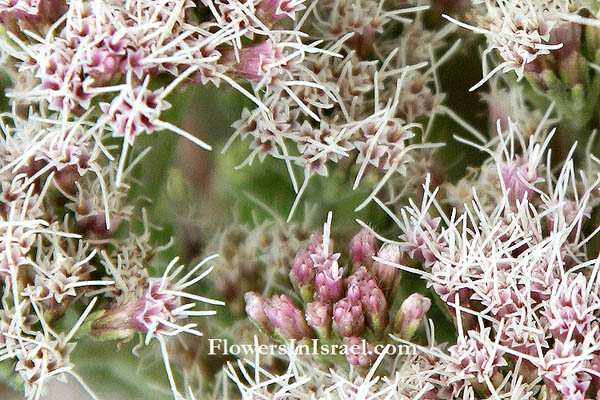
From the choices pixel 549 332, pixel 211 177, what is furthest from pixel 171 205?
pixel 549 332

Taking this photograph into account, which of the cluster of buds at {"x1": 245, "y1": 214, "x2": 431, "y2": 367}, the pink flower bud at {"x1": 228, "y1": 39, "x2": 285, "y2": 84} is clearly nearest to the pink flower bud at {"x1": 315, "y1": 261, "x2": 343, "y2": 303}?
the cluster of buds at {"x1": 245, "y1": 214, "x2": 431, "y2": 367}

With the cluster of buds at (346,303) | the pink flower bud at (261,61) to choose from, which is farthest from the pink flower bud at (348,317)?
the pink flower bud at (261,61)

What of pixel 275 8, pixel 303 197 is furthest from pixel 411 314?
pixel 275 8

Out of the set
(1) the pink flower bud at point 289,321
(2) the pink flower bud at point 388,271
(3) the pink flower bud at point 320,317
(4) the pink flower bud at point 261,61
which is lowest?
(1) the pink flower bud at point 289,321

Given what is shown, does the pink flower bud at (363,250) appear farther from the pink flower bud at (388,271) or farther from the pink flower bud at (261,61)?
the pink flower bud at (261,61)

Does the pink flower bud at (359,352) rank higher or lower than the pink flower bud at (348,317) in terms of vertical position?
lower

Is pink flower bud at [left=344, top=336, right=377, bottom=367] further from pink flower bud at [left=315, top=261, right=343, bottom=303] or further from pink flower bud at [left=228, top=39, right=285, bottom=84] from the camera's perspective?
pink flower bud at [left=228, top=39, right=285, bottom=84]

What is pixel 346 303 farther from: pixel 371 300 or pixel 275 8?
pixel 275 8

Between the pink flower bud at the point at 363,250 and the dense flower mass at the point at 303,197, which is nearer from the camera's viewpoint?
the dense flower mass at the point at 303,197
